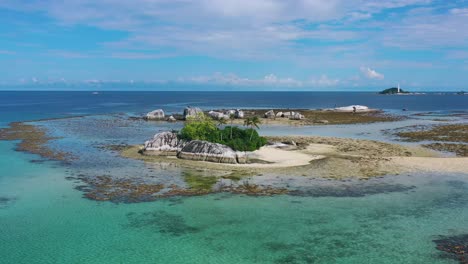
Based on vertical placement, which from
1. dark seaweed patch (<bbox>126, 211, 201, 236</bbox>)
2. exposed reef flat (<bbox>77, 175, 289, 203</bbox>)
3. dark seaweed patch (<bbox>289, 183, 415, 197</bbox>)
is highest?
dark seaweed patch (<bbox>289, 183, 415, 197</bbox>)

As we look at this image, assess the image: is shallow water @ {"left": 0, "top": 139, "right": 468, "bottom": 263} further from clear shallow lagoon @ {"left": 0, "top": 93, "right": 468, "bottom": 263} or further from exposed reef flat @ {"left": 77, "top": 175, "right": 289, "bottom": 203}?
exposed reef flat @ {"left": 77, "top": 175, "right": 289, "bottom": 203}

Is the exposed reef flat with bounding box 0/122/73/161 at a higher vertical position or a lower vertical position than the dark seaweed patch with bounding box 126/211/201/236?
higher

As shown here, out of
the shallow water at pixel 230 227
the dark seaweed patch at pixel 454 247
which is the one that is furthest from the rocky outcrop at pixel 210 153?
the dark seaweed patch at pixel 454 247

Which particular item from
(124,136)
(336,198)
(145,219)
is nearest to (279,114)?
(124,136)

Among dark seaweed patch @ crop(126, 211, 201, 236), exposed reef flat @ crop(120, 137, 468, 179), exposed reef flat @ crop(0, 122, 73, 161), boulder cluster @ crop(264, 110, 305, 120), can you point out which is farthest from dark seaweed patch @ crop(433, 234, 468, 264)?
boulder cluster @ crop(264, 110, 305, 120)

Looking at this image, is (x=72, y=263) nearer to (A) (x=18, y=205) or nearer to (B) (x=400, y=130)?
(A) (x=18, y=205)

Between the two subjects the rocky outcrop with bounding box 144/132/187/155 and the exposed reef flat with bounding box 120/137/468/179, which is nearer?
the exposed reef flat with bounding box 120/137/468/179

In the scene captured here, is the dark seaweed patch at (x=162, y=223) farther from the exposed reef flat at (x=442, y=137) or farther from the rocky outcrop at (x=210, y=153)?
the exposed reef flat at (x=442, y=137)
